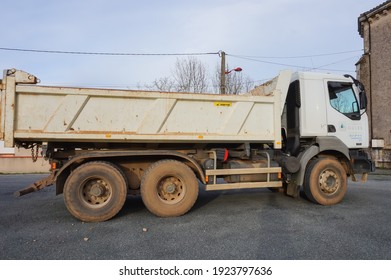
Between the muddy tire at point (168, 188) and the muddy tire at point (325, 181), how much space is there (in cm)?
250

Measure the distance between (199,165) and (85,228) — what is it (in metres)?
2.23

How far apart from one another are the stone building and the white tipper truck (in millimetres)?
11694

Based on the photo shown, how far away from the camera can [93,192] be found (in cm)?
482

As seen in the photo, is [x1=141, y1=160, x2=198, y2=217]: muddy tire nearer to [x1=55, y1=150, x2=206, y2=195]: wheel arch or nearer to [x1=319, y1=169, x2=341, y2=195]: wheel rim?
[x1=55, y1=150, x2=206, y2=195]: wheel arch

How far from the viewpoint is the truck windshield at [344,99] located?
6137 millimetres

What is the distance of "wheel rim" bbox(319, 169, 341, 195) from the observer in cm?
584

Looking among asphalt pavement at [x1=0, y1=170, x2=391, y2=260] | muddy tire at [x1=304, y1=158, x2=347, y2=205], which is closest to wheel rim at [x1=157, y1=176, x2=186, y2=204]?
asphalt pavement at [x1=0, y1=170, x2=391, y2=260]

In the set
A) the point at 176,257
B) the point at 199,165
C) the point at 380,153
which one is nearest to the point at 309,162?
the point at 199,165

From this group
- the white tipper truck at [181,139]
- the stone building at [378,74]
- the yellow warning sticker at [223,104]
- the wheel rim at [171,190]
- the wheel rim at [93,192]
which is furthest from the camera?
the stone building at [378,74]

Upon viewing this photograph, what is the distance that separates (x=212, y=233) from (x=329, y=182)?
318 cm

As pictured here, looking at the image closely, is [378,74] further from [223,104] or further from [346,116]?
[223,104]

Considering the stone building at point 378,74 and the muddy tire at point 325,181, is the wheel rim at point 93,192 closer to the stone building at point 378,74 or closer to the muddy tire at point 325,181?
the muddy tire at point 325,181

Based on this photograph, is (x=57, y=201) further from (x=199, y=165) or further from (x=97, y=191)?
(x=199, y=165)

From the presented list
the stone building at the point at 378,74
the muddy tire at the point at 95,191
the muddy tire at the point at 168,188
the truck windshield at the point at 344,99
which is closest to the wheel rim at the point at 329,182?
the truck windshield at the point at 344,99
